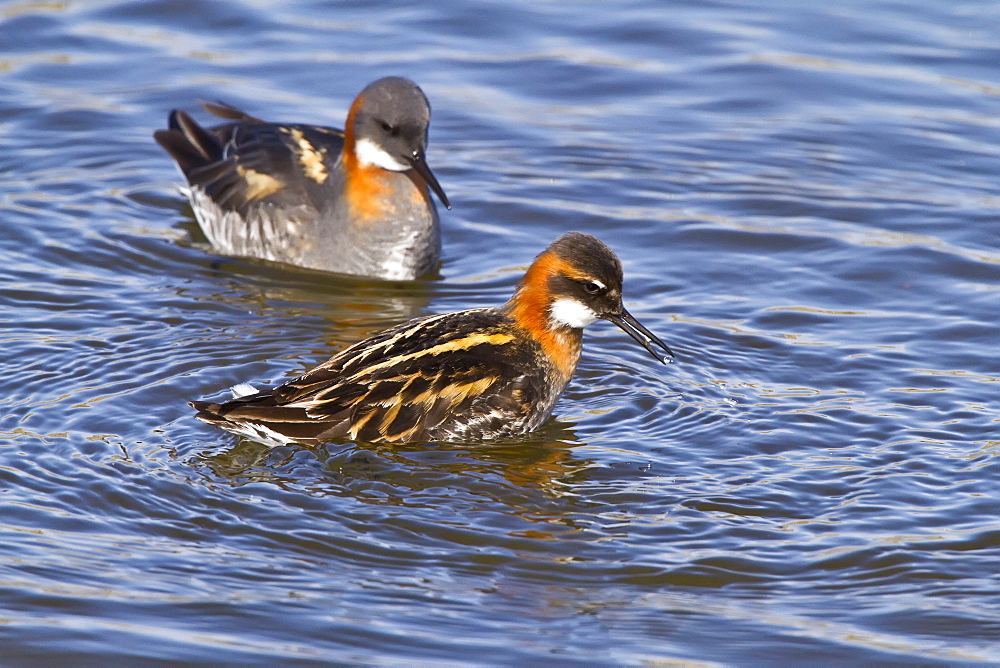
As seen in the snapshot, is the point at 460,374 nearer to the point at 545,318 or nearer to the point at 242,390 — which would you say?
the point at 545,318

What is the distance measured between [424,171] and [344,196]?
0.79m

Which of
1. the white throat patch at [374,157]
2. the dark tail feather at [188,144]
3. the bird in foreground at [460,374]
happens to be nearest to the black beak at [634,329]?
the bird in foreground at [460,374]

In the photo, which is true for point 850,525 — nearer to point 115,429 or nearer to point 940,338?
point 940,338

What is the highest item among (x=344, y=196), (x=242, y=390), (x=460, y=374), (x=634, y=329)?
(x=344, y=196)

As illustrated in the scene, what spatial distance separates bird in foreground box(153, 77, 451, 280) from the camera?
41.1 feet

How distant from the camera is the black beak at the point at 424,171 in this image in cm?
1233

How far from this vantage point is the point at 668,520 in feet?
27.2

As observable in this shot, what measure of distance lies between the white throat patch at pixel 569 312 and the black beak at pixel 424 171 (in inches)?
115

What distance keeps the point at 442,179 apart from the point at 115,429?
6026 mm

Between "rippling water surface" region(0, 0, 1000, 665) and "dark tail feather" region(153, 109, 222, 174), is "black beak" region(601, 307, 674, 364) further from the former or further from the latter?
"dark tail feather" region(153, 109, 222, 174)

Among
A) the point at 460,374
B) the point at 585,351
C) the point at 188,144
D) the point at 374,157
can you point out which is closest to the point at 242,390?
the point at 460,374

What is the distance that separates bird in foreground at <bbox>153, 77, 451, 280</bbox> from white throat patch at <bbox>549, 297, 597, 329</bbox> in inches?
116

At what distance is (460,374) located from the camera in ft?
30.4

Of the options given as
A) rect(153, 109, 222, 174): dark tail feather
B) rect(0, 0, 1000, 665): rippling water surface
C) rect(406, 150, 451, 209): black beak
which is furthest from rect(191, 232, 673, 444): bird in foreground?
rect(153, 109, 222, 174): dark tail feather
